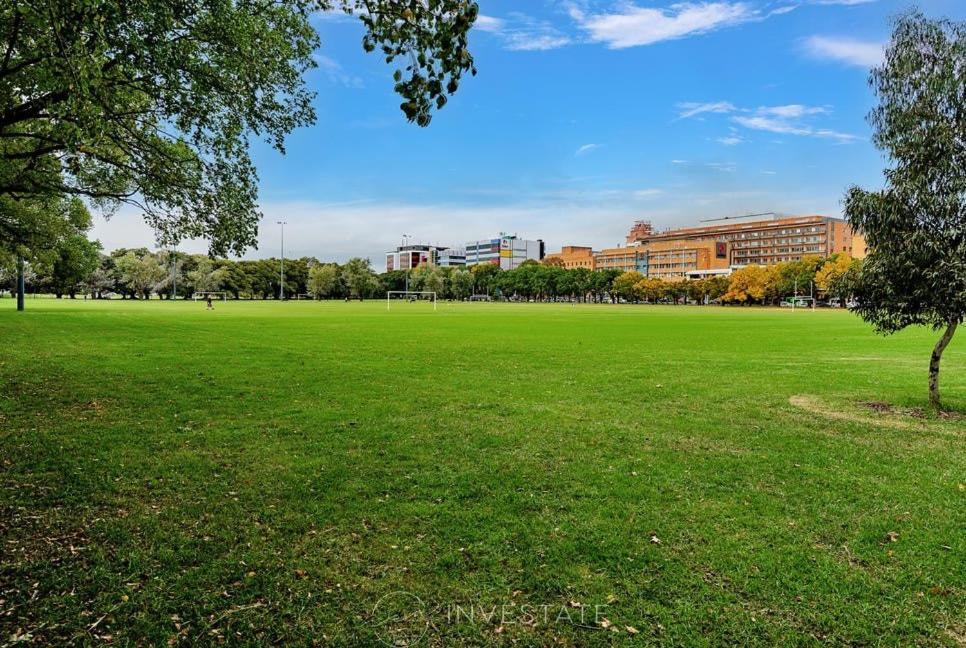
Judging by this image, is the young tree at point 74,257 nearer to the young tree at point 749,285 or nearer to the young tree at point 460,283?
the young tree at point 749,285

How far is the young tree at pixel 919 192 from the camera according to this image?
41.4 feet

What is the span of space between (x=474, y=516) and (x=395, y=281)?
190 meters

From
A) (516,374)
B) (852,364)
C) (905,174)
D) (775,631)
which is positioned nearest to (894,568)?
(775,631)

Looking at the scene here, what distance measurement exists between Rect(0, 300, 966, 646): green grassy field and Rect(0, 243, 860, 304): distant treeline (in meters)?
103

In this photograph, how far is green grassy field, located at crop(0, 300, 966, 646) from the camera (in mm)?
4793

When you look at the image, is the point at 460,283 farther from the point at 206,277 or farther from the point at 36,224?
the point at 36,224

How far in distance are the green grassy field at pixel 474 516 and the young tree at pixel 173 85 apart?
451 cm

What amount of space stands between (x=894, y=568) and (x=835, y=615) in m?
1.34

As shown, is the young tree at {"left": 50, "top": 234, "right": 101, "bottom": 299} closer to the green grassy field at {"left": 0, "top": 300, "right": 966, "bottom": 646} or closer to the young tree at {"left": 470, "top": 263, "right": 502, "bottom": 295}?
the green grassy field at {"left": 0, "top": 300, "right": 966, "bottom": 646}

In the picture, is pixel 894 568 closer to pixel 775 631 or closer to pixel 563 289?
pixel 775 631
